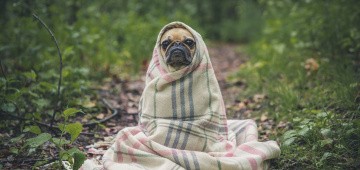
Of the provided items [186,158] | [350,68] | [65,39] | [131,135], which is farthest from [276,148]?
[65,39]

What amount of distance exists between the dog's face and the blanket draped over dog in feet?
0.14

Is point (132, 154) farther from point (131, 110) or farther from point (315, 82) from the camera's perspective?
point (315, 82)

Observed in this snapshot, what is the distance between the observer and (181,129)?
9.46 feet

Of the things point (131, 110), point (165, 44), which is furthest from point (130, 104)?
point (165, 44)

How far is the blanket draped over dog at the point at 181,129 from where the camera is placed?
275cm

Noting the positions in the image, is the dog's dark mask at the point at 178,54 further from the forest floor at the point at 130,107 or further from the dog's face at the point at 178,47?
the forest floor at the point at 130,107

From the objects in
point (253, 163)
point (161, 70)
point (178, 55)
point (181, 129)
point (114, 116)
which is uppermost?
point (178, 55)

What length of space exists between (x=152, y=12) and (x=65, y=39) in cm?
414

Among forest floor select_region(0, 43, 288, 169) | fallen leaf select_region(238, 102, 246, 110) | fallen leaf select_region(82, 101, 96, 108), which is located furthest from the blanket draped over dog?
fallen leaf select_region(238, 102, 246, 110)

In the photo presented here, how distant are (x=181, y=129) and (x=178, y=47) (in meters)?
0.59

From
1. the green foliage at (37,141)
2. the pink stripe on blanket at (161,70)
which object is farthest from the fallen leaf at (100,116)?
the green foliage at (37,141)

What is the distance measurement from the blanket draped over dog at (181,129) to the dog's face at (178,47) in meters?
0.04

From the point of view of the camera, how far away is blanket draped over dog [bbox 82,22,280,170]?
9.03ft

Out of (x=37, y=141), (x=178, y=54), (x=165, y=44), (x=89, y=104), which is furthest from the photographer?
(x=89, y=104)
